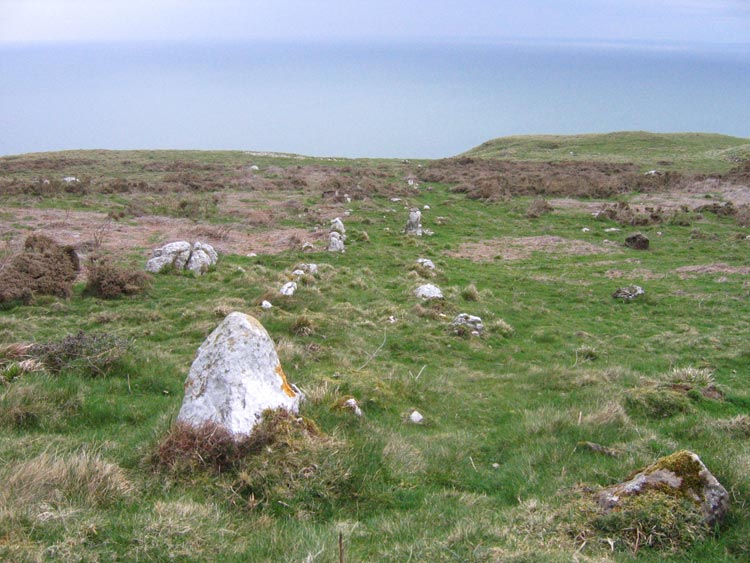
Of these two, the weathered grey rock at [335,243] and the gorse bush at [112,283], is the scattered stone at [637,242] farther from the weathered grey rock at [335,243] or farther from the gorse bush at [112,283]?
the gorse bush at [112,283]

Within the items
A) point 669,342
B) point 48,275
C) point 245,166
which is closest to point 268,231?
point 48,275

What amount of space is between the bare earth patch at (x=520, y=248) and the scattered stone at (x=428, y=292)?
676 centimetres

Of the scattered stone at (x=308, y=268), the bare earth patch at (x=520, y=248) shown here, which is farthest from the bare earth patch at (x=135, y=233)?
the bare earth patch at (x=520, y=248)

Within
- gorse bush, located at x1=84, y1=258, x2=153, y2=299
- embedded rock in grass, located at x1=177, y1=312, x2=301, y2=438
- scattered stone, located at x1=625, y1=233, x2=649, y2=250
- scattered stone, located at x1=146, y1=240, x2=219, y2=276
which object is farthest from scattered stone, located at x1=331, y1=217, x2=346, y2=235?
embedded rock in grass, located at x1=177, y1=312, x2=301, y2=438

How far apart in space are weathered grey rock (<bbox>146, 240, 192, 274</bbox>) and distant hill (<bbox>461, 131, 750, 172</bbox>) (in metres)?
49.8

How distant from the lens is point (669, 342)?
46.3 ft

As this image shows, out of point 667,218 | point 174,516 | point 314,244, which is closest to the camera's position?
point 174,516

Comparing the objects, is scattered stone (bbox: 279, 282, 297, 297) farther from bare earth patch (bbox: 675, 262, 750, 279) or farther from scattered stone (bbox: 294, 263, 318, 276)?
bare earth patch (bbox: 675, 262, 750, 279)

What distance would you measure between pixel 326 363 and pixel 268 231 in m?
16.7

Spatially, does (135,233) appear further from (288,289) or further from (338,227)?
(288,289)

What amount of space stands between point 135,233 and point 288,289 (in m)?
12.5

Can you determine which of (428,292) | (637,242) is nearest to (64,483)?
(428,292)

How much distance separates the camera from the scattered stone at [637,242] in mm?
25109

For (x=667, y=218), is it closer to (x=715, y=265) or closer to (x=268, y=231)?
(x=715, y=265)
